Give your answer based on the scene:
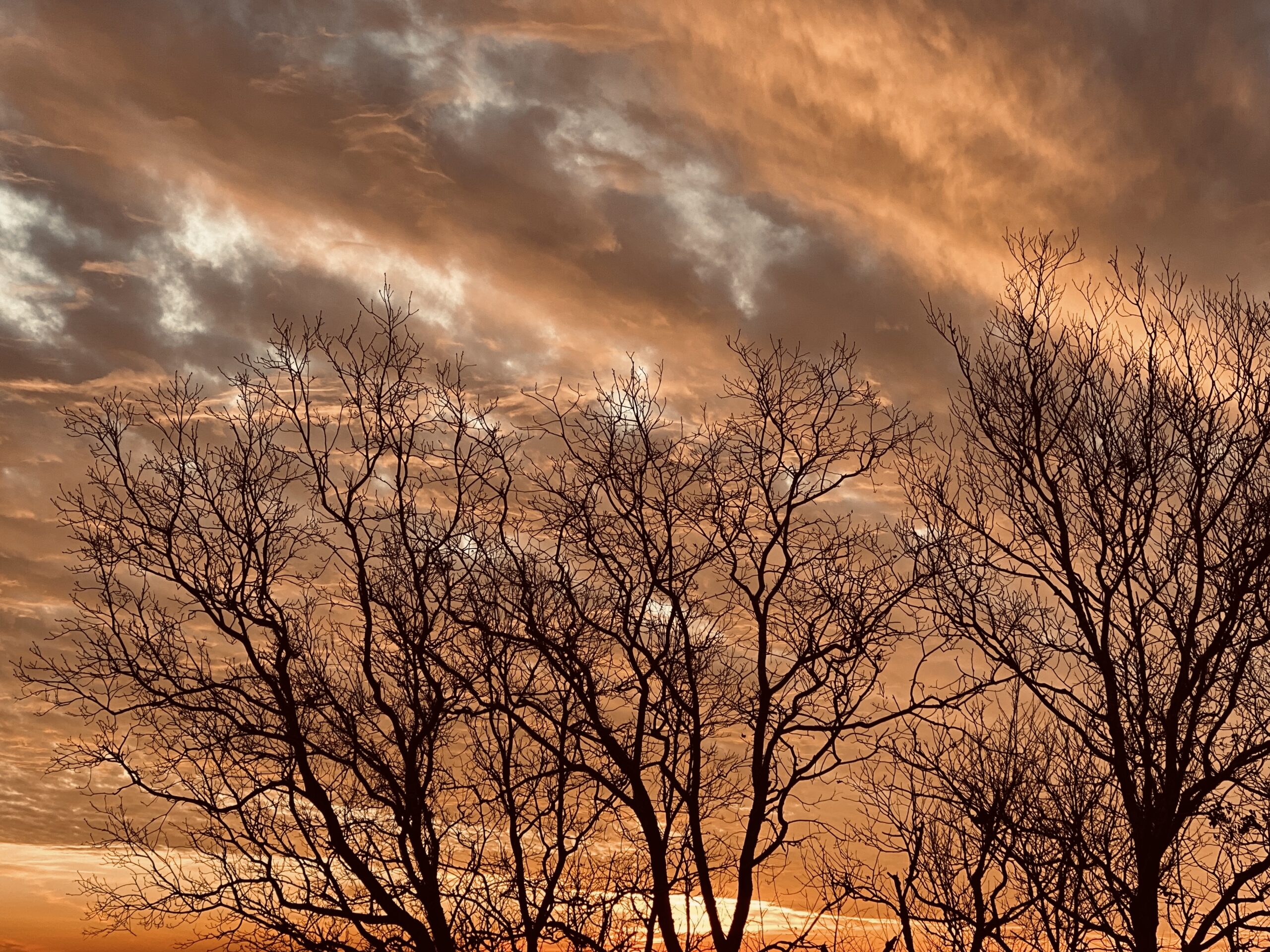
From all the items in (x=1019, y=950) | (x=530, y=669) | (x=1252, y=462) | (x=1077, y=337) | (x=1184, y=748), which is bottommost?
(x=1019, y=950)

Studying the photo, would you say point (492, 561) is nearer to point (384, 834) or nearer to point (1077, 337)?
point (384, 834)

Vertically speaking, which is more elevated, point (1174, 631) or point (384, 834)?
point (1174, 631)

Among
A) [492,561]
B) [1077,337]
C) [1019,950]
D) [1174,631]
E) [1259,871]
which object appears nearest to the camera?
[1259,871]

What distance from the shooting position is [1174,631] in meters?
11.6

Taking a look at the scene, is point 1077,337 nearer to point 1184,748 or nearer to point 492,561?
point 1184,748

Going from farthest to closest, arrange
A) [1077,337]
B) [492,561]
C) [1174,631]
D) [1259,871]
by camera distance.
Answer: [492,561], [1077,337], [1174,631], [1259,871]

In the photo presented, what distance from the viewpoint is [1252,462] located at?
38.4ft

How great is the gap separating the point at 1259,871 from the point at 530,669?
8.36m

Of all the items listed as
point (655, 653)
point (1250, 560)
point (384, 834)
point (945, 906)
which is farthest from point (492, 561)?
point (1250, 560)

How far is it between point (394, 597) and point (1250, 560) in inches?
394

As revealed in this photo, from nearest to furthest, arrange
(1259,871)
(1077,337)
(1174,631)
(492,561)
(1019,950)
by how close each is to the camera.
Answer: (1259,871), (1174,631), (1077,337), (492,561), (1019,950)

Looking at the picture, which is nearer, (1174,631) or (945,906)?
(1174,631)

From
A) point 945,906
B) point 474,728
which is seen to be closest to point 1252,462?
point 945,906

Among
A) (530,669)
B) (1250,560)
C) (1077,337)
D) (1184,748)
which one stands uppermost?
(1077,337)
